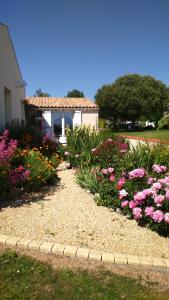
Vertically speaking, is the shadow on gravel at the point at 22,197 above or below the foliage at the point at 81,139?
below

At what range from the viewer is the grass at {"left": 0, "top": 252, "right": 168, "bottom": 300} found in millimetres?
3541

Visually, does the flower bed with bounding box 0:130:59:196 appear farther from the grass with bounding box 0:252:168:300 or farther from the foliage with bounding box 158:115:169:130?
the foliage with bounding box 158:115:169:130

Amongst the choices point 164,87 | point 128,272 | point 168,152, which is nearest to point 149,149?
point 168,152

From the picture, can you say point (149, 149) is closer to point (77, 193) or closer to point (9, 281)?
point (77, 193)

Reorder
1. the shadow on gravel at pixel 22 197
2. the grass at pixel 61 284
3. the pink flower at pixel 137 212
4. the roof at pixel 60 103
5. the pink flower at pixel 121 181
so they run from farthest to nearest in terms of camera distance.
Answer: the roof at pixel 60 103
the shadow on gravel at pixel 22 197
the pink flower at pixel 121 181
the pink flower at pixel 137 212
the grass at pixel 61 284

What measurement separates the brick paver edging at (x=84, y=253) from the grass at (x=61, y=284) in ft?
1.20

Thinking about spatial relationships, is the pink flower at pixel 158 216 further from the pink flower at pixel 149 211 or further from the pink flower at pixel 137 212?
the pink flower at pixel 137 212

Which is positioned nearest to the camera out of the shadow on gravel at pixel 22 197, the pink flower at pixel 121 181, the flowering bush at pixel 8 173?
the pink flower at pixel 121 181

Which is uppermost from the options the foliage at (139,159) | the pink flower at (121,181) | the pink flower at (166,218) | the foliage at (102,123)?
the foliage at (102,123)

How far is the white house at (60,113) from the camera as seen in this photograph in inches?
976

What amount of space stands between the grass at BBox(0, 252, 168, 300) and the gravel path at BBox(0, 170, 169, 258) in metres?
0.79

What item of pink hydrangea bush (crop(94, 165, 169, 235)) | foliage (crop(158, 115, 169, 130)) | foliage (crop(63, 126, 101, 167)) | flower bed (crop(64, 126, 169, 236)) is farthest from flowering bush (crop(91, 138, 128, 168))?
foliage (crop(158, 115, 169, 130))

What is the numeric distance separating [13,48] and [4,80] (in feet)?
11.0

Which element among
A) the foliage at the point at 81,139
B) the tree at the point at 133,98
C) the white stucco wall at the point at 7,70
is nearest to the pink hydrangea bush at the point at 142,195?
the foliage at the point at 81,139
